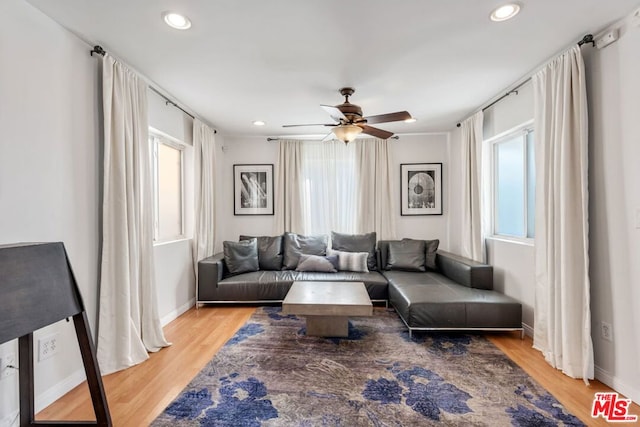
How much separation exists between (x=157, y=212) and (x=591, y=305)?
407 centimetres

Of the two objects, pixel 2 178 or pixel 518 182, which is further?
pixel 518 182

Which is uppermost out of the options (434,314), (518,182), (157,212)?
(518,182)

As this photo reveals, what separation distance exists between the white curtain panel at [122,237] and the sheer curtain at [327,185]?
2.66 m

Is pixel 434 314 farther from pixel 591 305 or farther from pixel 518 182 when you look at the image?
pixel 518 182

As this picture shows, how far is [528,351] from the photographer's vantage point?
2697mm

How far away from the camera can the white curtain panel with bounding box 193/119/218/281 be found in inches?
160

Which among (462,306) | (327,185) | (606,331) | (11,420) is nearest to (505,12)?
(606,331)

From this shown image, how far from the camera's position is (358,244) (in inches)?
182

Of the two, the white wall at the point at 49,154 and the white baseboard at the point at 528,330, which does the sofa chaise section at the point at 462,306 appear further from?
the white wall at the point at 49,154

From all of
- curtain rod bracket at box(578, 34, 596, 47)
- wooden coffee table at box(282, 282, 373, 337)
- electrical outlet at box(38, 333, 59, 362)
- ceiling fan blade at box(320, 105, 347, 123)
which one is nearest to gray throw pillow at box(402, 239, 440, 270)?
wooden coffee table at box(282, 282, 373, 337)

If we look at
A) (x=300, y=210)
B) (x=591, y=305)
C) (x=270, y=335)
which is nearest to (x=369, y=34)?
(x=591, y=305)

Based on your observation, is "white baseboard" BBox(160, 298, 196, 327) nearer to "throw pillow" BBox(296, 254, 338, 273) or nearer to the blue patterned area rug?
the blue patterned area rug

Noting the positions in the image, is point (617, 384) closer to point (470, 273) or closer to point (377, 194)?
point (470, 273)

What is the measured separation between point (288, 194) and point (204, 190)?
4.20 feet
